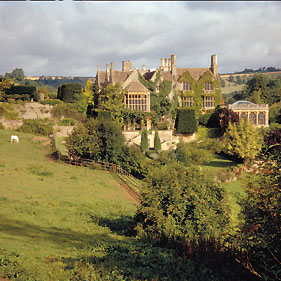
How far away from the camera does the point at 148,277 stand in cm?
1190

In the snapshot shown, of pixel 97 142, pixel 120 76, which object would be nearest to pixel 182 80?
pixel 120 76

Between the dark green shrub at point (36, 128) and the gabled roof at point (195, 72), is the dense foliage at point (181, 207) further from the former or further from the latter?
the gabled roof at point (195, 72)

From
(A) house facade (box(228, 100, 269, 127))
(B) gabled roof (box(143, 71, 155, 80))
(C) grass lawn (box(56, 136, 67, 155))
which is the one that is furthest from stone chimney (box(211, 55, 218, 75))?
(C) grass lawn (box(56, 136, 67, 155))

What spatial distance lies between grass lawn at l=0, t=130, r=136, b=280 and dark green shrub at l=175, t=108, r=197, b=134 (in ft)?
78.7

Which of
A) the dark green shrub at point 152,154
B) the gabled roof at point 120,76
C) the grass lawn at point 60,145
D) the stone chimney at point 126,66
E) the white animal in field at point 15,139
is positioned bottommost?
the dark green shrub at point 152,154

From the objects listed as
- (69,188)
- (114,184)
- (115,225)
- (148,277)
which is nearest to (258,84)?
(114,184)

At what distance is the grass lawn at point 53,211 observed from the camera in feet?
45.5

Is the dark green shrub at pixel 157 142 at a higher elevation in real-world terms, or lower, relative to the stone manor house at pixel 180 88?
lower

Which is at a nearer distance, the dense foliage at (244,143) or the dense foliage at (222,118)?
the dense foliage at (244,143)

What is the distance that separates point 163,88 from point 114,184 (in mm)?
31487

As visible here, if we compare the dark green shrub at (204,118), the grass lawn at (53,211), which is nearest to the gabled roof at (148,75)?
the dark green shrub at (204,118)

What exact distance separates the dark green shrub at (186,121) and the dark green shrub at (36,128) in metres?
17.5

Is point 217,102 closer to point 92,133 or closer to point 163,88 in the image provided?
point 163,88

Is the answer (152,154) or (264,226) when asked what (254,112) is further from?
(264,226)
